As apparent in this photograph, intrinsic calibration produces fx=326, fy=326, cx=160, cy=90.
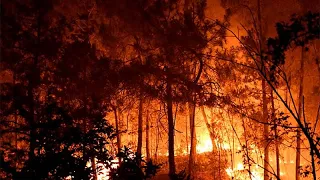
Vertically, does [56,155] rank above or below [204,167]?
above

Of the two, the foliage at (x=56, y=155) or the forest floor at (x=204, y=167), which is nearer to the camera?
the foliage at (x=56, y=155)

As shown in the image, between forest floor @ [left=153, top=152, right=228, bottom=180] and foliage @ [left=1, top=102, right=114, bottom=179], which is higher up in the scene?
foliage @ [left=1, top=102, right=114, bottom=179]

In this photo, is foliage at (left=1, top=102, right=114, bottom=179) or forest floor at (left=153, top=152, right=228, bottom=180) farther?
forest floor at (left=153, top=152, right=228, bottom=180)

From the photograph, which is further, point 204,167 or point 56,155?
point 204,167

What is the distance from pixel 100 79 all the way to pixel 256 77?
26.1 ft

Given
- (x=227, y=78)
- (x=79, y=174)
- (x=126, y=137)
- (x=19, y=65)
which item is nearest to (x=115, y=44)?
(x=19, y=65)

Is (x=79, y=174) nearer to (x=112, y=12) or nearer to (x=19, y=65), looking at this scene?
(x=19, y=65)

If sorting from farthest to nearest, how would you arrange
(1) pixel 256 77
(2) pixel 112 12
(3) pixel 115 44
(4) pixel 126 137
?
(4) pixel 126 137
(1) pixel 256 77
(3) pixel 115 44
(2) pixel 112 12

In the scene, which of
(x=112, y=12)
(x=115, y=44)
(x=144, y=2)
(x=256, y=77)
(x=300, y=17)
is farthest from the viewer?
(x=256, y=77)

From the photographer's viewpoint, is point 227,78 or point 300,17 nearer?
point 300,17

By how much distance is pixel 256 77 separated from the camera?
633 inches

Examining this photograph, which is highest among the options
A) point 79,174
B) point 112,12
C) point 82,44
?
point 112,12

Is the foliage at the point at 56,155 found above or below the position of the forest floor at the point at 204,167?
above

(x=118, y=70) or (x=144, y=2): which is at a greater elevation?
(x=144, y=2)
